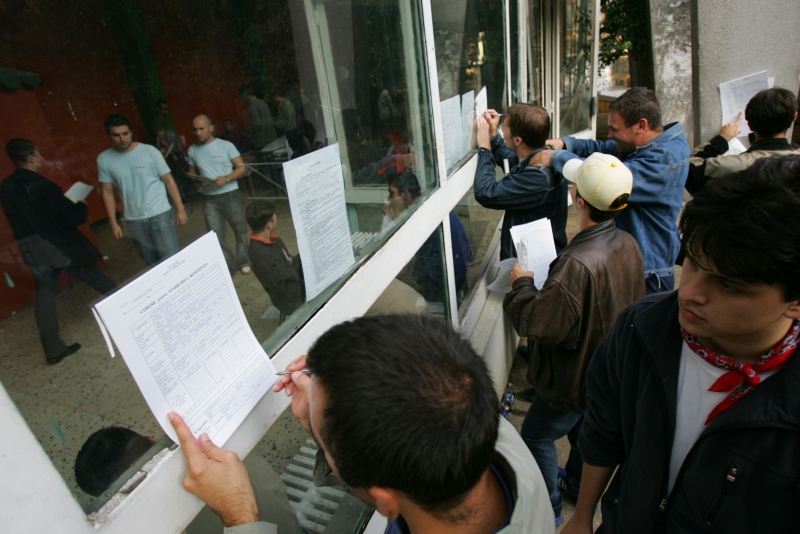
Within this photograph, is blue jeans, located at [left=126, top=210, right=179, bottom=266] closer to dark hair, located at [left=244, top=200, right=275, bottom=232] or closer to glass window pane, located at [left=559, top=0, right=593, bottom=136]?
dark hair, located at [left=244, top=200, right=275, bottom=232]

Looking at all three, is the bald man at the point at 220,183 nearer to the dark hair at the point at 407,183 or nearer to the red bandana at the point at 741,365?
the dark hair at the point at 407,183

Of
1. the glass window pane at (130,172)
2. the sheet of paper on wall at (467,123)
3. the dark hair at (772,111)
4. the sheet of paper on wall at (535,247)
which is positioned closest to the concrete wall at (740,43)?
the dark hair at (772,111)

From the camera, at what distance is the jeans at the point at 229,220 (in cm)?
101

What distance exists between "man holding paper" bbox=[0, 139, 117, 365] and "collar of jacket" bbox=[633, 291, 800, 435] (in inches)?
47.1

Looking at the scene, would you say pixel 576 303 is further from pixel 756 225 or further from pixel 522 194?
pixel 756 225

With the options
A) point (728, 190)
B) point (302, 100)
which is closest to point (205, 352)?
point (302, 100)

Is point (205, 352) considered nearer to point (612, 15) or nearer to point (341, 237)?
point (341, 237)

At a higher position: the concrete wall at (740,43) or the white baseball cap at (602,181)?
the concrete wall at (740,43)

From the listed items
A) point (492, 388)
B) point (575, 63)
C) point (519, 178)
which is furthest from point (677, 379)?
point (575, 63)

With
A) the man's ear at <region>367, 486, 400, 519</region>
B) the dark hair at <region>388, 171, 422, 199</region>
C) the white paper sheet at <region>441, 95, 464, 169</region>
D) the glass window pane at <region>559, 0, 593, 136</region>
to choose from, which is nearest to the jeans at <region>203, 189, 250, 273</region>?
the man's ear at <region>367, 486, 400, 519</region>

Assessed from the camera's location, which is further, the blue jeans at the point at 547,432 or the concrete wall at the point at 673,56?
the concrete wall at the point at 673,56

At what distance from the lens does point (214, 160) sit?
104cm

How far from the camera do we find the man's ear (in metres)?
0.78

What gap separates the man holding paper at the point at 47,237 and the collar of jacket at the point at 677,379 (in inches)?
47.1
